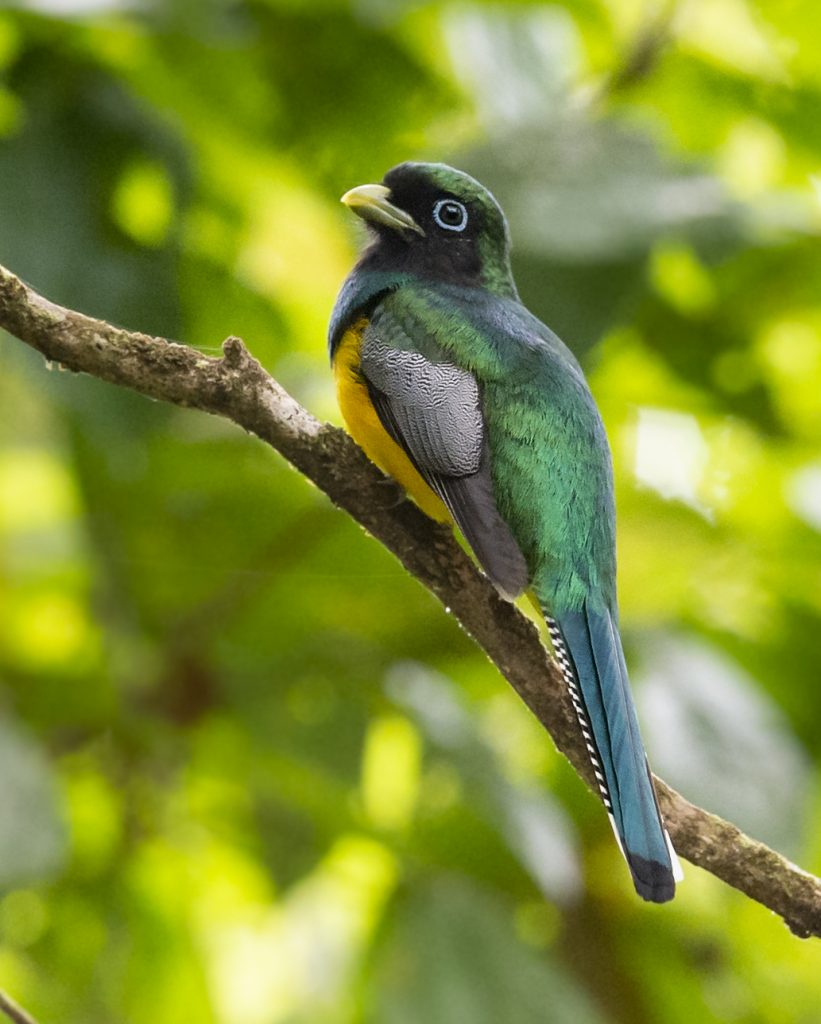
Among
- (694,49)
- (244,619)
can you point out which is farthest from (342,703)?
(694,49)

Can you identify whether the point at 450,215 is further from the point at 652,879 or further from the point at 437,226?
the point at 652,879

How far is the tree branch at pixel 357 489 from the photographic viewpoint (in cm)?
137

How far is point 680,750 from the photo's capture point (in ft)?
8.52

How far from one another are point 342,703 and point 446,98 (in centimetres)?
128

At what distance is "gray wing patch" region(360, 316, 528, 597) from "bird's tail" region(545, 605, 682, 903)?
94 mm

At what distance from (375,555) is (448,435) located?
112 centimetres

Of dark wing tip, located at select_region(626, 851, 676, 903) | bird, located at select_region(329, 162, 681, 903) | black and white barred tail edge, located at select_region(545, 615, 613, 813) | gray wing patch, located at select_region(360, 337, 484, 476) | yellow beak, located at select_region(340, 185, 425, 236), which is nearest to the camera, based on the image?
dark wing tip, located at select_region(626, 851, 676, 903)

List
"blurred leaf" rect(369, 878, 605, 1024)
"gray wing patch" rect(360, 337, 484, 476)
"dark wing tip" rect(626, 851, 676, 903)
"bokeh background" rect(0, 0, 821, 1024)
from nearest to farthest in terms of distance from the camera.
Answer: "dark wing tip" rect(626, 851, 676, 903) → "gray wing patch" rect(360, 337, 484, 476) → "bokeh background" rect(0, 0, 821, 1024) → "blurred leaf" rect(369, 878, 605, 1024)

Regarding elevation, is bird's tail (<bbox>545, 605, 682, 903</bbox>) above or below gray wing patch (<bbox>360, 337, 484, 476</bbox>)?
below

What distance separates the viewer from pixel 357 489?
59.0 inches

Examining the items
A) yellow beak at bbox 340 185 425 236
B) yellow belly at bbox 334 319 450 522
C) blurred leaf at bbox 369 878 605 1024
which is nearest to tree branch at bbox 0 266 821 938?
yellow belly at bbox 334 319 450 522

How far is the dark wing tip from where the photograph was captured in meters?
1.17

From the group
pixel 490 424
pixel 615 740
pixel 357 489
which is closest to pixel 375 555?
pixel 490 424

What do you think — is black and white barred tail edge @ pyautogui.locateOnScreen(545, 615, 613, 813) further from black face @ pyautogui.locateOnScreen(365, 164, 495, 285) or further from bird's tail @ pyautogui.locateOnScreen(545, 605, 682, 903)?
black face @ pyautogui.locateOnScreen(365, 164, 495, 285)
